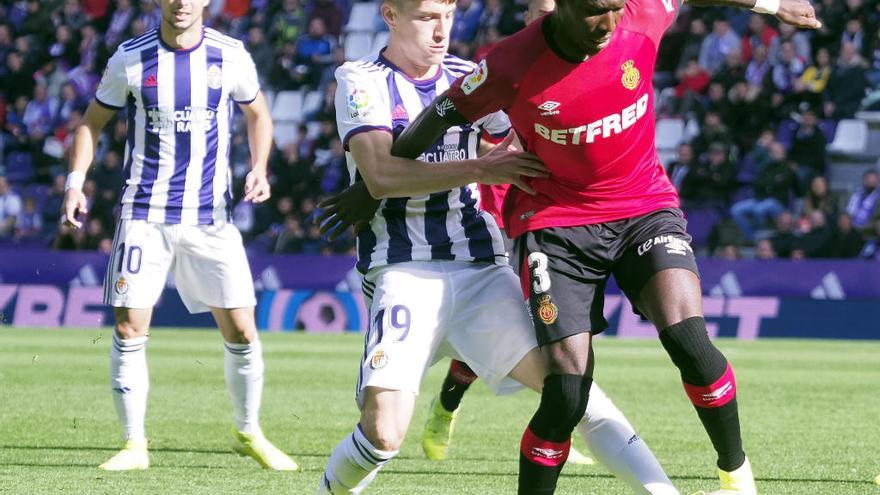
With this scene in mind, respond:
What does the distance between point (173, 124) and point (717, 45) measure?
14624 mm

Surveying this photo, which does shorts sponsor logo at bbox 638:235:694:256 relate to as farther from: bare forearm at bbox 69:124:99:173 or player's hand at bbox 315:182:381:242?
bare forearm at bbox 69:124:99:173

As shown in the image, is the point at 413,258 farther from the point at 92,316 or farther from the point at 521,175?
the point at 92,316

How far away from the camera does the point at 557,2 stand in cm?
456

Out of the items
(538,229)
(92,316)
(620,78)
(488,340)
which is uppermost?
(620,78)

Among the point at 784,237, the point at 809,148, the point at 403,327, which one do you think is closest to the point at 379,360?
the point at 403,327

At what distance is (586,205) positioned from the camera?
4848 millimetres

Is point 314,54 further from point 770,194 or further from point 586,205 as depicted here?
point 586,205

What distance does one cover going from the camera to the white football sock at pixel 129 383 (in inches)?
268

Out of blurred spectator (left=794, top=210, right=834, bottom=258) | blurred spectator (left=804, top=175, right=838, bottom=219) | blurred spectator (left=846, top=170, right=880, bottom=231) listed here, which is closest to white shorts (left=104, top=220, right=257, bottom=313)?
blurred spectator (left=794, top=210, right=834, bottom=258)

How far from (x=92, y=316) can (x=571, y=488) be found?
13714 mm

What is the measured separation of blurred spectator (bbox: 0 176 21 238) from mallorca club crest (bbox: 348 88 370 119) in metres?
18.2

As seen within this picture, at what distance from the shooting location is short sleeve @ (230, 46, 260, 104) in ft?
23.5

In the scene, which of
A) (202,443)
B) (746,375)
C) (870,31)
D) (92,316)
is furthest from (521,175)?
(870,31)

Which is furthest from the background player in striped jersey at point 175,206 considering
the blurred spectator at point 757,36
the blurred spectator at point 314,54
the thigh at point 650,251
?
the blurred spectator at point 314,54
